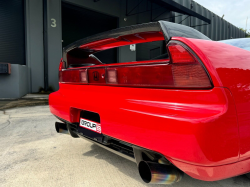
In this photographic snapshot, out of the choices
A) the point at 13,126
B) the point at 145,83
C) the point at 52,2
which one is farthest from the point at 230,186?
the point at 52,2

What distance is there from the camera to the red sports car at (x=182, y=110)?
99 cm

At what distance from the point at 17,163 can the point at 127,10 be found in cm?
1064

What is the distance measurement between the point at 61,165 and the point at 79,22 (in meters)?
8.37

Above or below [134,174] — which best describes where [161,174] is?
above

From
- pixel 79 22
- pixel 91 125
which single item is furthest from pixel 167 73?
pixel 79 22

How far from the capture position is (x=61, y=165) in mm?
1883

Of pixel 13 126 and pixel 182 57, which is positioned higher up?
pixel 182 57

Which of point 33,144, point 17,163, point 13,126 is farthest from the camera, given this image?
point 13,126

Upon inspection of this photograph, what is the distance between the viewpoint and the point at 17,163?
1.94 m

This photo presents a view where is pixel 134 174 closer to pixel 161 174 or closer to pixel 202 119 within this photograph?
pixel 161 174

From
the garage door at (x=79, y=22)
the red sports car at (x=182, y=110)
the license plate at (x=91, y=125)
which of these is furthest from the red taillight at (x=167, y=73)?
the garage door at (x=79, y=22)

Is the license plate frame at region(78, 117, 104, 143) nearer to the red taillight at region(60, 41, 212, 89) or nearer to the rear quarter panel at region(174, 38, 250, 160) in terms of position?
the red taillight at region(60, 41, 212, 89)

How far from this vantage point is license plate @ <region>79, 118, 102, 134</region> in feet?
5.07

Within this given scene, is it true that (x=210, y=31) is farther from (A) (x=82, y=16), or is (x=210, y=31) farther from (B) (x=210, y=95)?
(B) (x=210, y=95)
